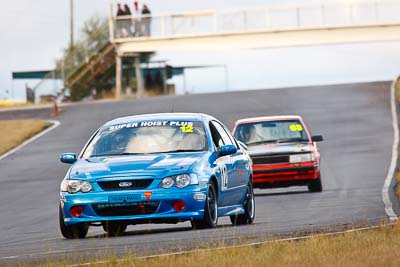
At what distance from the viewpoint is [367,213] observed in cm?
1856

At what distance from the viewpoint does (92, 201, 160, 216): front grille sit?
1509cm

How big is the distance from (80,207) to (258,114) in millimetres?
31057

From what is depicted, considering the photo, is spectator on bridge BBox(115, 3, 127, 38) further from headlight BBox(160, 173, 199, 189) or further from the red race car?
headlight BBox(160, 173, 199, 189)

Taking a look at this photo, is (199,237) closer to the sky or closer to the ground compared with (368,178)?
closer to the sky

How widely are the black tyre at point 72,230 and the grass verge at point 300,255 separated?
3.50 meters

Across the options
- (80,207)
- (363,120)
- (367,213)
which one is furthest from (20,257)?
(363,120)

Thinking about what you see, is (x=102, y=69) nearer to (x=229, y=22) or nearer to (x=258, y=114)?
(x=229, y=22)

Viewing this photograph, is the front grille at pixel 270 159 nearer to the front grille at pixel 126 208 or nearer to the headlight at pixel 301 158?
the headlight at pixel 301 158

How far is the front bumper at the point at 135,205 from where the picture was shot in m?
15.1

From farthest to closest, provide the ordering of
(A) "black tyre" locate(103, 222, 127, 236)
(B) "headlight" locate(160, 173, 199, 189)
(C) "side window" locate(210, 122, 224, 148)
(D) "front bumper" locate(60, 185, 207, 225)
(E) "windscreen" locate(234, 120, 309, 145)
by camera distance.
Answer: (E) "windscreen" locate(234, 120, 309, 145) < (C) "side window" locate(210, 122, 224, 148) < (A) "black tyre" locate(103, 222, 127, 236) < (B) "headlight" locate(160, 173, 199, 189) < (D) "front bumper" locate(60, 185, 207, 225)

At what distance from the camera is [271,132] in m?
28.0

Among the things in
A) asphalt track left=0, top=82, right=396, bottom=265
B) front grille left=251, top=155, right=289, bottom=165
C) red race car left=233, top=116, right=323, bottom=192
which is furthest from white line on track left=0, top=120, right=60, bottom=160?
front grille left=251, top=155, right=289, bottom=165

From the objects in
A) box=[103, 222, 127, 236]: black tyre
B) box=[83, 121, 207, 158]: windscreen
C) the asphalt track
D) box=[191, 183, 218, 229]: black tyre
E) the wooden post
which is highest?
box=[83, 121, 207, 158]: windscreen

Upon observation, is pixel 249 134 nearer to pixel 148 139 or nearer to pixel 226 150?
pixel 226 150
